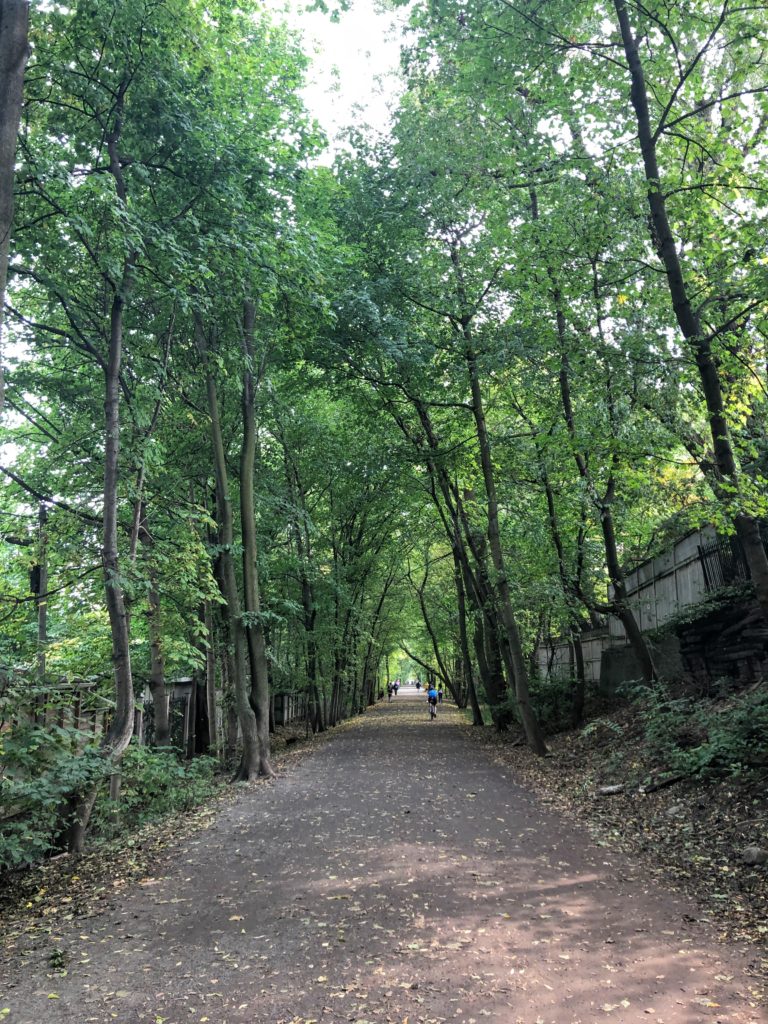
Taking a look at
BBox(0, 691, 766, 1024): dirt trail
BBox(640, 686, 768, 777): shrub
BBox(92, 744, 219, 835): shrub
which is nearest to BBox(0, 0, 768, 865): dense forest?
BBox(92, 744, 219, 835): shrub

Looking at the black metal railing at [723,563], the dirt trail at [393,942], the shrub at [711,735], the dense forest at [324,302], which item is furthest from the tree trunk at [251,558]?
the black metal railing at [723,563]

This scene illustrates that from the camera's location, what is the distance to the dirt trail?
3.55m

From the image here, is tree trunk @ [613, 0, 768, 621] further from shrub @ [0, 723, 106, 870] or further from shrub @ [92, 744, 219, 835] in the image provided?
shrub @ [92, 744, 219, 835]

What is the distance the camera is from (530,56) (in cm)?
828

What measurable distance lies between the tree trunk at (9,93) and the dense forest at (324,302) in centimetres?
3

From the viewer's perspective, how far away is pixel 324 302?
31.2ft

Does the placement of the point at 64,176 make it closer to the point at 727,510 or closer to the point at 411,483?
the point at 727,510

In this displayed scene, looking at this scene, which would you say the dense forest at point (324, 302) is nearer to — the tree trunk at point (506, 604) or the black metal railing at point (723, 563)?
the tree trunk at point (506, 604)

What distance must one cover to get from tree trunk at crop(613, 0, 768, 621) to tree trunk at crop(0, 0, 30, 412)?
6033mm

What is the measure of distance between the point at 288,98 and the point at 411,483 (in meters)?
13.0

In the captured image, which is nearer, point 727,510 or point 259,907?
point 259,907

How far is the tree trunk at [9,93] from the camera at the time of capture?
5.09 metres

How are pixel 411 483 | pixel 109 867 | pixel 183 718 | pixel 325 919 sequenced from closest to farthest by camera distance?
pixel 325 919 < pixel 109 867 < pixel 183 718 < pixel 411 483

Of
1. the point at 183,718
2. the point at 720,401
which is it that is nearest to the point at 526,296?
the point at 720,401
